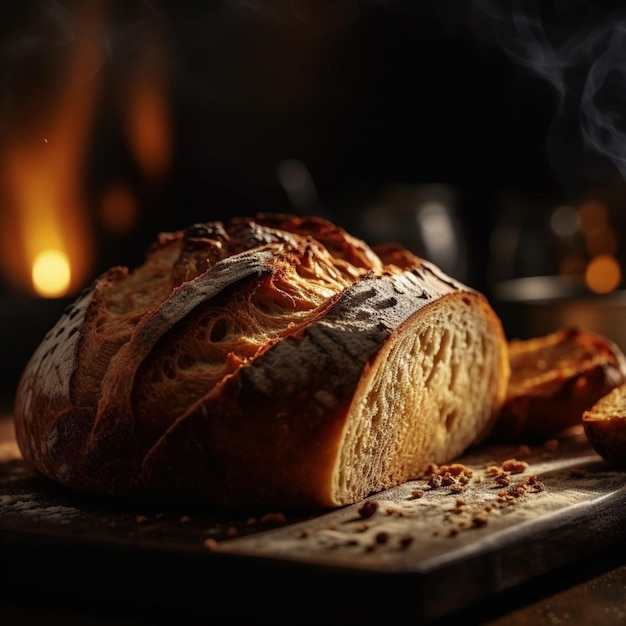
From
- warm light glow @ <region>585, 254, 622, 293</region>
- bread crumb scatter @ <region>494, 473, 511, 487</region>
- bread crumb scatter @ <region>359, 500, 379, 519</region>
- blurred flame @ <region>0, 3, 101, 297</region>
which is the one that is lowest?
bread crumb scatter @ <region>494, 473, 511, 487</region>

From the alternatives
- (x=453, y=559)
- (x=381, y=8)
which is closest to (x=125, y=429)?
(x=453, y=559)

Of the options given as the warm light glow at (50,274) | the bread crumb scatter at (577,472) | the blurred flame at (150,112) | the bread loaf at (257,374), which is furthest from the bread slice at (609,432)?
the blurred flame at (150,112)

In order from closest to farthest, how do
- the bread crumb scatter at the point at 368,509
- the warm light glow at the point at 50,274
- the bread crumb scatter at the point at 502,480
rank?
the bread crumb scatter at the point at 368,509 → the bread crumb scatter at the point at 502,480 → the warm light glow at the point at 50,274

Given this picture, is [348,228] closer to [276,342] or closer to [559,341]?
[559,341]

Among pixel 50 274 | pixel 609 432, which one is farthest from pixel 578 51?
pixel 609 432

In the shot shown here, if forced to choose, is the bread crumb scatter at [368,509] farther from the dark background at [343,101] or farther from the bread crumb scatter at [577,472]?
the dark background at [343,101]

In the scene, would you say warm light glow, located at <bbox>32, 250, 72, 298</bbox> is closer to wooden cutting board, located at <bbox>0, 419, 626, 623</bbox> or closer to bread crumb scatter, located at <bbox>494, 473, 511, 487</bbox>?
wooden cutting board, located at <bbox>0, 419, 626, 623</bbox>

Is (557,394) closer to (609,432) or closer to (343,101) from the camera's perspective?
(609,432)

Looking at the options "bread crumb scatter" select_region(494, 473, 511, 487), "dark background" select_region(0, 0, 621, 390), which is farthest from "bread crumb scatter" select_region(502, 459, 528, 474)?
"dark background" select_region(0, 0, 621, 390)
